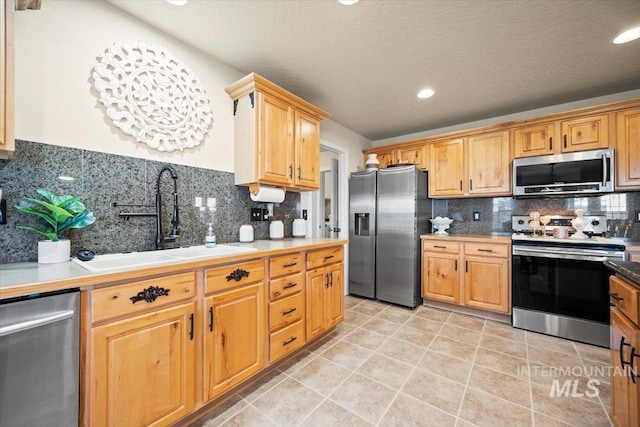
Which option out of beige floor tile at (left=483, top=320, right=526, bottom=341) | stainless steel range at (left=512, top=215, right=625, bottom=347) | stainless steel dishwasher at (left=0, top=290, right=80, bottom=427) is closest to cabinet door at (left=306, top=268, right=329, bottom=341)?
stainless steel dishwasher at (left=0, top=290, right=80, bottom=427)

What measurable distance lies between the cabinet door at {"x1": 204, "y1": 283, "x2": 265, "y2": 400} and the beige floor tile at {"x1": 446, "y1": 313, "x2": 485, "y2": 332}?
218 cm

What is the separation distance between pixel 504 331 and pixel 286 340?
2.24 meters

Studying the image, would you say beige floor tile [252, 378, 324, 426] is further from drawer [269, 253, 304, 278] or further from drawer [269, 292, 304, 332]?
drawer [269, 253, 304, 278]

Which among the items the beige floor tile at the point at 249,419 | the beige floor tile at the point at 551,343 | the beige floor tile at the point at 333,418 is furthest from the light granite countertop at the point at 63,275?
the beige floor tile at the point at 551,343

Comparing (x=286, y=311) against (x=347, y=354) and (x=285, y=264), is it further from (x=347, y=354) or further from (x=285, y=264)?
(x=347, y=354)

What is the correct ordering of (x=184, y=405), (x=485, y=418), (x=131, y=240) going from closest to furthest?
1. (x=184, y=405)
2. (x=485, y=418)
3. (x=131, y=240)

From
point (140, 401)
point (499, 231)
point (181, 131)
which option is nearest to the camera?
point (140, 401)

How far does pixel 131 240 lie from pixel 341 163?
9.01 feet

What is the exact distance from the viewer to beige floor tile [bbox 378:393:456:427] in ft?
4.67

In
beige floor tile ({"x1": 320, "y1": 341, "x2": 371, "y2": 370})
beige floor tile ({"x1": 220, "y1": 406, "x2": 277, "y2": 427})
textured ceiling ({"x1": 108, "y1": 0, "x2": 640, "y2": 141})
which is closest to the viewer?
beige floor tile ({"x1": 220, "y1": 406, "x2": 277, "y2": 427})

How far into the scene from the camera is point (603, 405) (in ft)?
5.08

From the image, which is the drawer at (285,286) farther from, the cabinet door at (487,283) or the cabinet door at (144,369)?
the cabinet door at (487,283)

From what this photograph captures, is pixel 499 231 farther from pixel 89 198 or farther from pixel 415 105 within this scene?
pixel 89 198

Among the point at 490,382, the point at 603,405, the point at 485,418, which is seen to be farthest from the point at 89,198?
the point at 603,405
